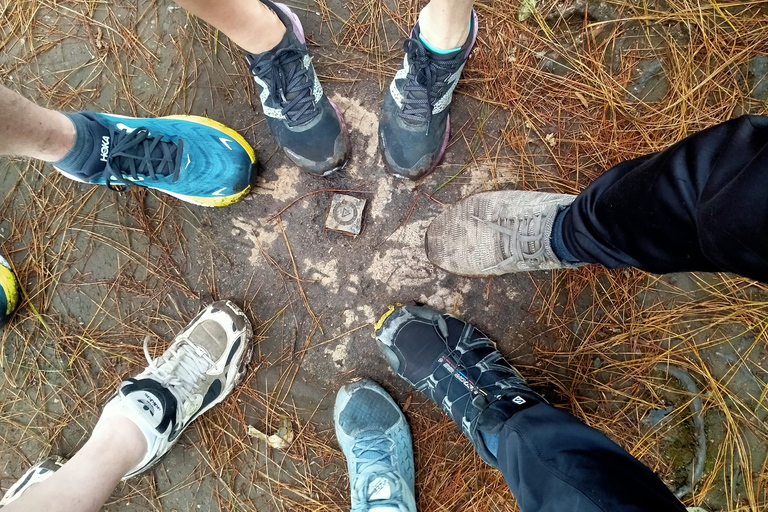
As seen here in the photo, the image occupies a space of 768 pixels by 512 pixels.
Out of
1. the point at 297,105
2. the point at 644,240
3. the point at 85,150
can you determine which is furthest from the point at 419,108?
the point at 85,150

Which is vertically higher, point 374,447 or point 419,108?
point 419,108

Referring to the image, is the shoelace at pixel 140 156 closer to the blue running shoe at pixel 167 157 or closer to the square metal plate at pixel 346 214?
the blue running shoe at pixel 167 157

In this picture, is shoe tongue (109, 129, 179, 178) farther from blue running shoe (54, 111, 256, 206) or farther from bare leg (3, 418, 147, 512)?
bare leg (3, 418, 147, 512)

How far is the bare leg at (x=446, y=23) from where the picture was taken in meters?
1.05

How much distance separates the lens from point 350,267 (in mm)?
1504

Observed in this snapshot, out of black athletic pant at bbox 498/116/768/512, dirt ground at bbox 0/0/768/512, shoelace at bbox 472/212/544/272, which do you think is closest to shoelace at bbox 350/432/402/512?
dirt ground at bbox 0/0/768/512

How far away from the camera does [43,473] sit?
146cm

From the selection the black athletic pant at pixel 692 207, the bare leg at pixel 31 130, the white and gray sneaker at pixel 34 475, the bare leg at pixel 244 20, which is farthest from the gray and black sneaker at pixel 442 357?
the white and gray sneaker at pixel 34 475

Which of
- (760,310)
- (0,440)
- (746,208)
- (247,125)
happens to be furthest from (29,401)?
(760,310)

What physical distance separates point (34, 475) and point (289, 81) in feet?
5.03

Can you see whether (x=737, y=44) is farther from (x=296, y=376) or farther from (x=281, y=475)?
(x=281, y=475)

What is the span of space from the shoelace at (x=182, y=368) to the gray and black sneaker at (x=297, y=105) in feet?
2.34

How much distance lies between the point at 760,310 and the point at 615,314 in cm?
42

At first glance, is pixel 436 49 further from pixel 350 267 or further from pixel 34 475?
pixel 34 475
